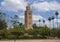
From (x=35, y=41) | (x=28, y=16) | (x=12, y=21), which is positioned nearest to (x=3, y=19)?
(x=12, y=21)

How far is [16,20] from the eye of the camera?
12562cm

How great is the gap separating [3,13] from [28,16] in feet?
63.0

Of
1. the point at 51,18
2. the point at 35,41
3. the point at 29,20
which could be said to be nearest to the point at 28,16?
Result: the point at 29,20

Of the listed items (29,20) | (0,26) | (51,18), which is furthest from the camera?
(29,20)

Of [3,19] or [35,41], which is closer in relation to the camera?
[35,41]

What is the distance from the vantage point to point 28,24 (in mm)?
124500

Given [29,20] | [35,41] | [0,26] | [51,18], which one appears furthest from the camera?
[29,20]

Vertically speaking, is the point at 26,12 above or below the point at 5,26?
above

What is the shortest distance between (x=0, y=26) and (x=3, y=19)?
510 cm

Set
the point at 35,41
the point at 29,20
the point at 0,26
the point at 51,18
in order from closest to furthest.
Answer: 1. the point at 35,41
2. the point at 0,26
3. the point at 51,18
4. the point at 29,20

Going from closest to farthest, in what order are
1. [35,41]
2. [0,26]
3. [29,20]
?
[35,41]
[0,26]
[29,20]

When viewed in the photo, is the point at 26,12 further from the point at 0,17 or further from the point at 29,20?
the point at 0,17

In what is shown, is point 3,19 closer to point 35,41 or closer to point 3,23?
point 3,23

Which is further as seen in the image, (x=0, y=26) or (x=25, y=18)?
(x=25, y=18)
